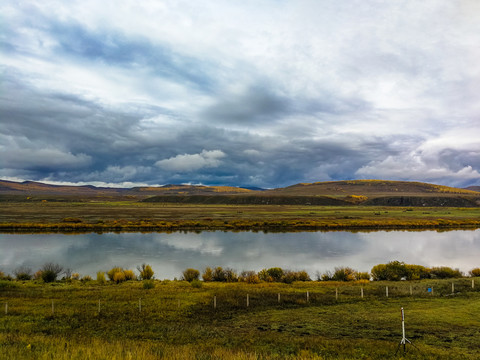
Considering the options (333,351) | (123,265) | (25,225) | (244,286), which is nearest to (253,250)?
(123,265)

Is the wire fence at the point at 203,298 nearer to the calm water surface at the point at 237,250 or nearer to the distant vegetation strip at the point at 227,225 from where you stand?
the calm water surface at the point at 237,250

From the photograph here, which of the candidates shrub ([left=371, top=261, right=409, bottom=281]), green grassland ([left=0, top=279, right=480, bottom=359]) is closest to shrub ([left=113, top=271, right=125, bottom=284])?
green grassland ([left=0, top=279, right=480, bottom=359])

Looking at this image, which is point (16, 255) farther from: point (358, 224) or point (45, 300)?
point (358, 224)

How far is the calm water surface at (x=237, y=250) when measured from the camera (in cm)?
3025

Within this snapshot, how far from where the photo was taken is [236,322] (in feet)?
44.2

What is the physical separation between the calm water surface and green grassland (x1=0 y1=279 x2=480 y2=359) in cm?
864

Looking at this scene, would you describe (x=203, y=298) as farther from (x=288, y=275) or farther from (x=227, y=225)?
(x=227, y=225)

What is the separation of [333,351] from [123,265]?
24025 mm

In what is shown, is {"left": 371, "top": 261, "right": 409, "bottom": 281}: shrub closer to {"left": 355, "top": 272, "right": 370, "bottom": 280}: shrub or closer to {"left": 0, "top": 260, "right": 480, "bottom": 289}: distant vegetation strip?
{"left": 0, "top": 260, "right": 480, "bottom": 289}: distant vegetation strip

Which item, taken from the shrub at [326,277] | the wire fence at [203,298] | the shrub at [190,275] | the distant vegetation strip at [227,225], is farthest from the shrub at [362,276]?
the distant vegetation strip at [227,225]

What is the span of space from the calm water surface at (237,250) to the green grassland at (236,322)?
864 cm

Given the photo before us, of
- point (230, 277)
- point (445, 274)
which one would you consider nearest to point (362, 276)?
point (445, 274)

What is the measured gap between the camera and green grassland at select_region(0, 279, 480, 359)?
28.9 ft

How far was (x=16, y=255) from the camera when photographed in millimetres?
33969
